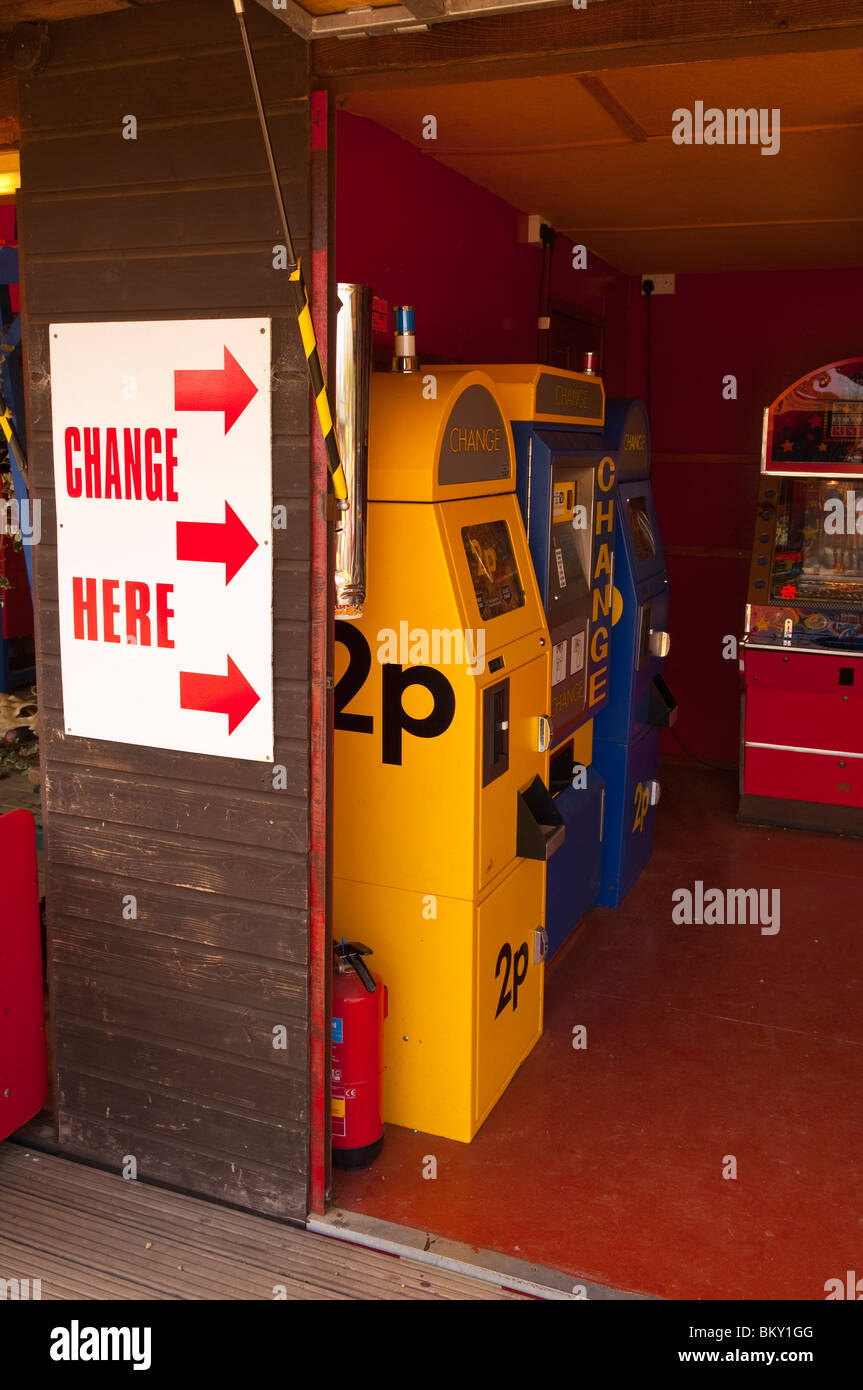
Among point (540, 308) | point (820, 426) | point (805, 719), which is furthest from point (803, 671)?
point (540, 308)

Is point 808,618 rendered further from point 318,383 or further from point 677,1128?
point 318,383

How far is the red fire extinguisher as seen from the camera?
9.49 ft

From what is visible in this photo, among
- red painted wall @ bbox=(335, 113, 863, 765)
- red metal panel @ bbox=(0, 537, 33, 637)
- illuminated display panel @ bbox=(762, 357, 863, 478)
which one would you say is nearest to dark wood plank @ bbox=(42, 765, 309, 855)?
red painted wall @ bbox=(335, 113, 863, 765)

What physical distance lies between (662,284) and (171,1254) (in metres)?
5.60

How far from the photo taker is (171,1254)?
8.55ft

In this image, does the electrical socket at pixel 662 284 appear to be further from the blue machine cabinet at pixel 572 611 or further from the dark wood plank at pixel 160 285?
the dark wood plank at pixel 160 285

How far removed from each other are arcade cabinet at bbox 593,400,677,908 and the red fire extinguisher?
1.81 metres

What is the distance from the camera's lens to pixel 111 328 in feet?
8.66

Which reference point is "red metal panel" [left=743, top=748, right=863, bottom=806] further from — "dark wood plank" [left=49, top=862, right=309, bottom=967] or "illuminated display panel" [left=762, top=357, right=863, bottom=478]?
"dark wood plank" [left=49, top=862, right=309, bottom=967]

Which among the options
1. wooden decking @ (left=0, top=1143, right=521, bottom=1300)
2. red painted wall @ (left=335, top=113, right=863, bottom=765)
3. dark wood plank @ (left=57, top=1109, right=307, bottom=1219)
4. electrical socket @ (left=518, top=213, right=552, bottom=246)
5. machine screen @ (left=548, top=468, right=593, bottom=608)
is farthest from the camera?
red painted wall @ (left=335, top=113, right=863, bottom=765)

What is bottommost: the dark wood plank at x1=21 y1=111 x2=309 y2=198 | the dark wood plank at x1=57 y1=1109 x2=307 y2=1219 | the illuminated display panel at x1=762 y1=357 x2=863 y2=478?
the dark wood plank at x1=57 y1=1109 x2=307 y2=1219

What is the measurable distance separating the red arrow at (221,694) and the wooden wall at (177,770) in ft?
0.30
